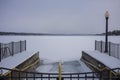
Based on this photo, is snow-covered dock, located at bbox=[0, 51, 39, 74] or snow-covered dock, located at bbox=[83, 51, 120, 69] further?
snow-covered dock, located at bbox=[83, 51, 120, 69]

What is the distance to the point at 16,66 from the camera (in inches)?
590

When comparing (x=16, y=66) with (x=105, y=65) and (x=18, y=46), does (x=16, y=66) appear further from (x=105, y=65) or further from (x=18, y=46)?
(x=18, y=46)

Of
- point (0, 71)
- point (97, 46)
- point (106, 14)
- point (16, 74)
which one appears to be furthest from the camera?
point (97, 46)

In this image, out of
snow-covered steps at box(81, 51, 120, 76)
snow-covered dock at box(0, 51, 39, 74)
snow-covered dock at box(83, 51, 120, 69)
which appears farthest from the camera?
snow-covered dock at box(83, 51, 120, 69)

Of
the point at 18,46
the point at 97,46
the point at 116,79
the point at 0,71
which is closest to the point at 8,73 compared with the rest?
the point at 0,71

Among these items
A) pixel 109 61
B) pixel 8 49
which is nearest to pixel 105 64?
pixel 109 61

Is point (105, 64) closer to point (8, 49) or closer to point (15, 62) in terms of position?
point (15, 62)

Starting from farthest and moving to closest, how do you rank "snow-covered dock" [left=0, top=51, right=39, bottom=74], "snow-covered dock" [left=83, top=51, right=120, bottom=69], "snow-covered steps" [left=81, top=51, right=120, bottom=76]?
"snow-covered dock" [left=83, top=51, right=120, bottom=69], "snow-covered dock" [left=0, top=51, right=39, bottom=74], "snow-covered steps" [left=81, top=51, right=120, bottom=76]

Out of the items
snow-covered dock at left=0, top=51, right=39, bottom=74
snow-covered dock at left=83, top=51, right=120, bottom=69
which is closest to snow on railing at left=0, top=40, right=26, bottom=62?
snow-covered dock at left=0, top=51, right=39, bottom=74

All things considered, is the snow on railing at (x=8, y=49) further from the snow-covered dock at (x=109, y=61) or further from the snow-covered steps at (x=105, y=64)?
the snow-covered dock at (x=109, y=61)

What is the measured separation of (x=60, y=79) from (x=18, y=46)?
15.8 metres

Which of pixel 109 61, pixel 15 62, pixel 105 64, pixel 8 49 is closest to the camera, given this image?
pixel 105 64

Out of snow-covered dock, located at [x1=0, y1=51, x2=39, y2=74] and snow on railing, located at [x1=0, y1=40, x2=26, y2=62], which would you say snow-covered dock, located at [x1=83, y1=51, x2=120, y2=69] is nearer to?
snow-covered dock, located at [x1=0, y1=51, x2=39, y2=74]

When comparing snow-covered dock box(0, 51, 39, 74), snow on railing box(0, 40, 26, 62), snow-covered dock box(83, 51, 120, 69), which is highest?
snow on railing box(0, 40, 26, 62)
